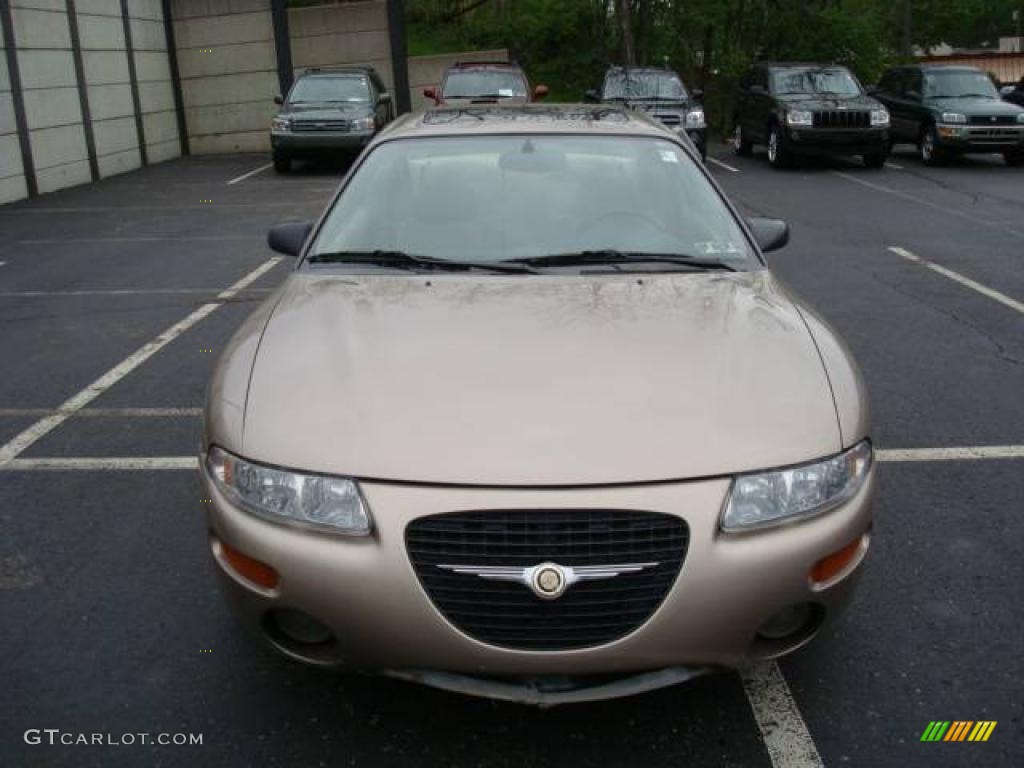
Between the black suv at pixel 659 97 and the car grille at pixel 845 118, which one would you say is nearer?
the car grille at pixel 845 118

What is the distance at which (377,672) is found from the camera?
2.63 m

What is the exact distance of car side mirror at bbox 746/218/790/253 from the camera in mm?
4270

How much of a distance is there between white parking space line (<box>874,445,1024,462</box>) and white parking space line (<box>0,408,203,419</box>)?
3.45 metres

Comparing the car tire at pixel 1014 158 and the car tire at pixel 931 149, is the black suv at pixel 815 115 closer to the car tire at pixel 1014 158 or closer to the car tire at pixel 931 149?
the car tire at pixel 931 149

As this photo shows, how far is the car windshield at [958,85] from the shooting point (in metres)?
18.2

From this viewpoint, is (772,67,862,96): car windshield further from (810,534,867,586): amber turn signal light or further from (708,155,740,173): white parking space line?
(810,534,867,586): amber turn signal light

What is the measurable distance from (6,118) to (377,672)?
1470cm

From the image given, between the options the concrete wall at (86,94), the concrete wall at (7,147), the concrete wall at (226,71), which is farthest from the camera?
the concrete wall at (226,71)

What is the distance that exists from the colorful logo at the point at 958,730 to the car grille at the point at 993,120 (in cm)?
1632

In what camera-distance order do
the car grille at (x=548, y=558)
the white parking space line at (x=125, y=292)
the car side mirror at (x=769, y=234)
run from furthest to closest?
1. the white parking space line at (x=125, y=292)
2. the car side mirror at (x=769, y=234)
3. the car grille at (x=548, y=558)

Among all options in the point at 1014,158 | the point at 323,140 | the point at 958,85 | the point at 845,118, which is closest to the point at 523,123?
the point at 323,140

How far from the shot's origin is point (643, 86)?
59.9ft

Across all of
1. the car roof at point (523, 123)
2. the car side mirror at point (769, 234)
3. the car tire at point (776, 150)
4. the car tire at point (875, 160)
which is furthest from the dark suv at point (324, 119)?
the car side mirror at point (769, 234)

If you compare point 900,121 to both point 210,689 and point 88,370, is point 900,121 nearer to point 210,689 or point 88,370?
point 88,370
